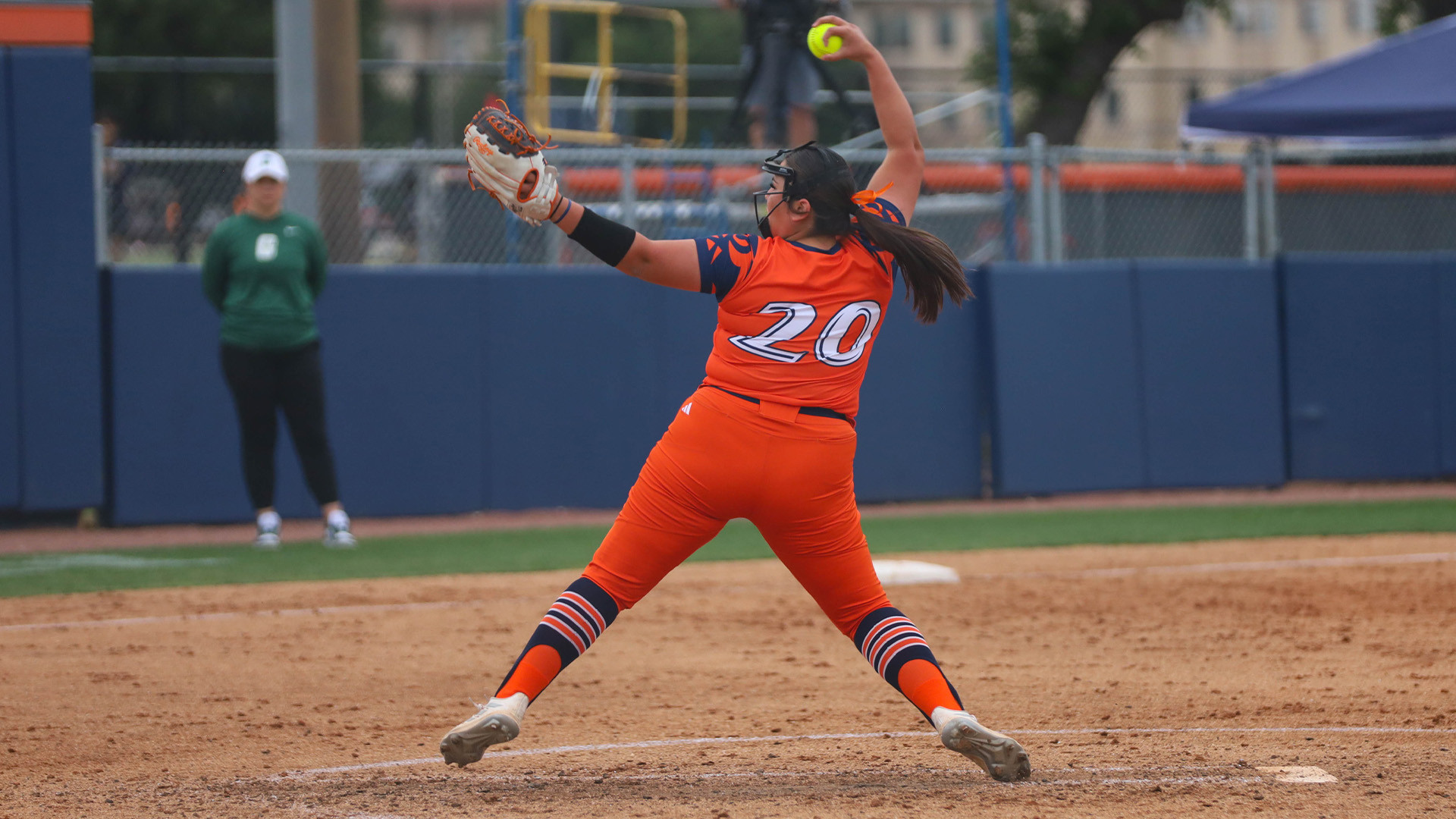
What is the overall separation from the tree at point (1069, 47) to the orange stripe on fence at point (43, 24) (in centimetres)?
1479

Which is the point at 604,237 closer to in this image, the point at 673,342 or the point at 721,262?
the point at 721,262

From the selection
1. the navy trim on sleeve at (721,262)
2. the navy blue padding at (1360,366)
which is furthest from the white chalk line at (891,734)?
the navy blue padding at (1360,366)

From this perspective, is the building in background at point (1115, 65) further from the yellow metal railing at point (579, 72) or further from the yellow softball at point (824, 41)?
the yellow softball at point (824, 41)

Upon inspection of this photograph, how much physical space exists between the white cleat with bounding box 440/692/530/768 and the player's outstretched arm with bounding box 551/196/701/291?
4.13 ft

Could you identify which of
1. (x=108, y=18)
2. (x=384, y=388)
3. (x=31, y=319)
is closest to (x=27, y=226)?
(x=31, y=319)

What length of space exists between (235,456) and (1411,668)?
8.01 m

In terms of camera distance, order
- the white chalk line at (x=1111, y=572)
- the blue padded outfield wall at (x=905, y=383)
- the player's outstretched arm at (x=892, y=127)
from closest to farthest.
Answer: the player's outstretched arm at (x=892, y=127) → the white chalk line at (x=1111, y=572) → the blue padded outfield wall at (x=905, y=383)

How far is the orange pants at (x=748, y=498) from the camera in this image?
13.4 ft

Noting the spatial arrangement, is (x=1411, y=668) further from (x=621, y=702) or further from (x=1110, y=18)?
(x=1110, y=18)

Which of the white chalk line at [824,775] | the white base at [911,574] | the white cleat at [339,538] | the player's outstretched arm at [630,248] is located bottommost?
the white base at [911,574]

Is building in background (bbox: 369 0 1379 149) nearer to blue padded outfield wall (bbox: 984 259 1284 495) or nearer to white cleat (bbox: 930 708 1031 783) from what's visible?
blue padded outfield wall (bbox: 984 259 1284 495)

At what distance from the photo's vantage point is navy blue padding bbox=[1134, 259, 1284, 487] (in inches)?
483

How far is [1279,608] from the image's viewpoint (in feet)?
24.1

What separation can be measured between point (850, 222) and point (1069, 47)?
18780 millimetres
